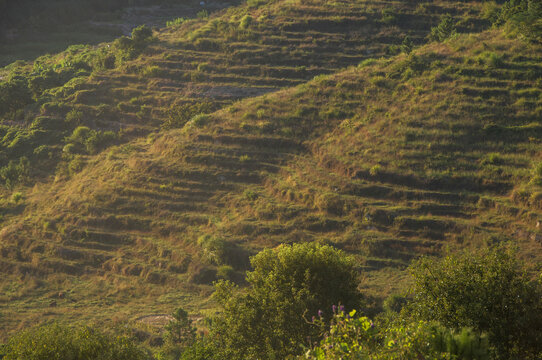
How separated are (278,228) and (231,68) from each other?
95.8 feet

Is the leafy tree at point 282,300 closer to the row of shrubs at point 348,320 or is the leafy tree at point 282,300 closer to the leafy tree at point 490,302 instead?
the row of shrubs at point 348,320

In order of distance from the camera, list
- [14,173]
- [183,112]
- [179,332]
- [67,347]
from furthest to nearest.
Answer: [183,112] → [14,173] → [179,332] → [67,347]

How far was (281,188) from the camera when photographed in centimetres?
4038

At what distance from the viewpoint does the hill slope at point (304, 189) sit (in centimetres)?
3391

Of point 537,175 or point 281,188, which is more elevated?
point 537,175

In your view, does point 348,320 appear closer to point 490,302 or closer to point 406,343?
point 406,343

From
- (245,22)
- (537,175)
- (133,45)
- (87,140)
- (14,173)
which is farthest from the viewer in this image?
(133,45)

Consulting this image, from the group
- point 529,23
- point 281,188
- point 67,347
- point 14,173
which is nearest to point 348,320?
point 67,347

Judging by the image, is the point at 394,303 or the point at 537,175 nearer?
the point at 394,303

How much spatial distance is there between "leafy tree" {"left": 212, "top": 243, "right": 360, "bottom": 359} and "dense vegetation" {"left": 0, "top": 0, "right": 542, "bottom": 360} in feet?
0.34

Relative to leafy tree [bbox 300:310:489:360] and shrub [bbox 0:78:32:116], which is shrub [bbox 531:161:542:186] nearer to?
leafy tree [bbox 300:310:489:360]

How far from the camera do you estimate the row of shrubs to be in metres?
11.9

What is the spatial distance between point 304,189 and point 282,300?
19590mm

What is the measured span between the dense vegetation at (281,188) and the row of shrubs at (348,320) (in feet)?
0.33
